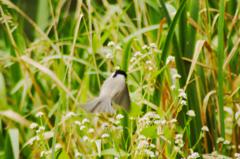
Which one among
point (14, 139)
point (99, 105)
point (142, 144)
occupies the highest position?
point (99, 105)

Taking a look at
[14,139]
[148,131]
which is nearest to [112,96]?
[148,131]

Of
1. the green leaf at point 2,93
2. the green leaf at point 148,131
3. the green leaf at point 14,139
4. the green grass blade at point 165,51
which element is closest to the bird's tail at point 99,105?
the green leaf at point 148,131

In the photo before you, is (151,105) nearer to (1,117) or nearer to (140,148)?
(140,148)

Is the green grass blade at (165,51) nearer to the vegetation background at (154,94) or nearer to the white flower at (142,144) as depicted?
the vegetation background at (154,94)

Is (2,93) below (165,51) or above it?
below

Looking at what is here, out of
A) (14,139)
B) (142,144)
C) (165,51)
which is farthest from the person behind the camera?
(14,139)

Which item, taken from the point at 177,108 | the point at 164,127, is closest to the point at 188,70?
the point at 177,108

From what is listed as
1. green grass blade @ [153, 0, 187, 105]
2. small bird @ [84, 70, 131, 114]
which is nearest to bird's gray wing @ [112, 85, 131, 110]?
small bird @ [84, 70, 131, 114]

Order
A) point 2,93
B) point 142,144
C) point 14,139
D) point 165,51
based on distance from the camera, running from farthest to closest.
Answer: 1. point 2,93
2. point 14,139
3. point 165,51
4. point 142,144

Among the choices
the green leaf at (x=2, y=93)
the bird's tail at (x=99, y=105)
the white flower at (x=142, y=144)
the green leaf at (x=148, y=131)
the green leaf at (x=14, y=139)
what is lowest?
the green leaf at (x=14, y=139)

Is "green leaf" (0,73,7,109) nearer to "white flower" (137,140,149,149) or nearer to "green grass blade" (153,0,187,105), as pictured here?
"green grass blade" (153,0,187,105)

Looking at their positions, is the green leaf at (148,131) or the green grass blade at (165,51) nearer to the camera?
the green leaf at (148,131)

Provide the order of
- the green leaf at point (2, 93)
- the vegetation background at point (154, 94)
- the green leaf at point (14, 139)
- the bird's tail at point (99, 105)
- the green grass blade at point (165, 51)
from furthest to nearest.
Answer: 1. the green leaf at point (2, 93)
2. the green leaf at point (14, 139)
3. the green grass blade at point (165, 51)
4. the vegetation background at point (154, 94)
5. the bird's tail at point (99, 105)

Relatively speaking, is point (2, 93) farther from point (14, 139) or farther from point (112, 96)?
point (112, 96)
